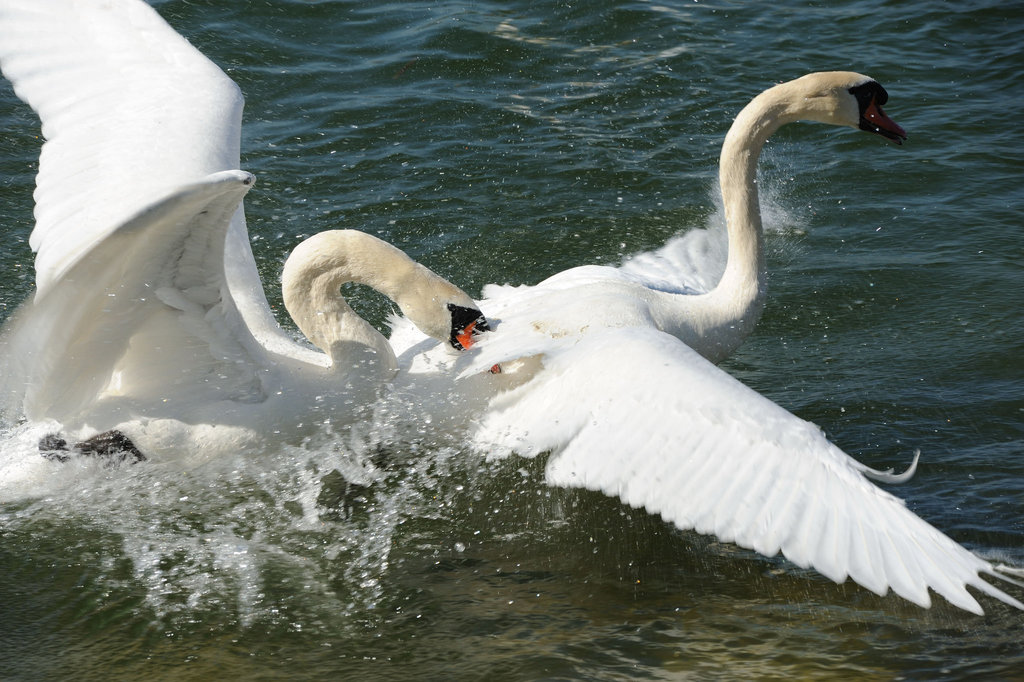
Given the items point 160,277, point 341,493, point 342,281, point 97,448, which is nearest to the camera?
point 160,277

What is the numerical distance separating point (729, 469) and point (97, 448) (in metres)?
2.59

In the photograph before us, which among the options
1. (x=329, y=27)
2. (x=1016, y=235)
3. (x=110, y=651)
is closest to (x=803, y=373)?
(x=1016, y=235)

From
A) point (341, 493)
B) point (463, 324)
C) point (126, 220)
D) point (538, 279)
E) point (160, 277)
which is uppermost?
point (126, 220)

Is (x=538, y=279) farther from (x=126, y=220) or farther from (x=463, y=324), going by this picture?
(x=126, y=220)

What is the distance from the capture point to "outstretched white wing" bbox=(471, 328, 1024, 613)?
343cm

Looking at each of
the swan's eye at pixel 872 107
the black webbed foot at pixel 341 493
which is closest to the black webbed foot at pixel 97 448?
the black webbed foot at pixel 341 493

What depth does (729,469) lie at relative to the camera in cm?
371

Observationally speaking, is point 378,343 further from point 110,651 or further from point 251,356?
point 110,651

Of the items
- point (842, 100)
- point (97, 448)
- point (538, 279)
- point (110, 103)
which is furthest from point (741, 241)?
point (97, 448)

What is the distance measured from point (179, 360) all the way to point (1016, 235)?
568 cm

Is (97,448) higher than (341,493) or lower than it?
higher

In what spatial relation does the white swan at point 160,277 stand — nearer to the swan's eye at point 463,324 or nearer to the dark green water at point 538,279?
the swan's eye at point 463,324

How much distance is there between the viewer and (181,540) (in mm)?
4777

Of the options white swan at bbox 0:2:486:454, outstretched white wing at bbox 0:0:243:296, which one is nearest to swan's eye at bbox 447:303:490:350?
white swan at bbox 0:2:486:454
